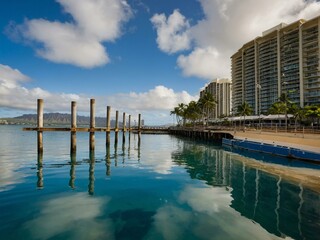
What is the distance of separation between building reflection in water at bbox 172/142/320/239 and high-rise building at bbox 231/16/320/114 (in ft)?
236

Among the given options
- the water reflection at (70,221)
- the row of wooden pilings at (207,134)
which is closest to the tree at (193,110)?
the row of wooden pilings at (207,134)

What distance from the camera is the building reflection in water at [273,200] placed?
9.05 meters

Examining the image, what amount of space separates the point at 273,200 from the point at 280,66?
11676cm

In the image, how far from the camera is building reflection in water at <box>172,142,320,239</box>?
9047mm

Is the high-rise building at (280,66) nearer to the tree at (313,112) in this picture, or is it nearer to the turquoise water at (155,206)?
the tree at (313,112)

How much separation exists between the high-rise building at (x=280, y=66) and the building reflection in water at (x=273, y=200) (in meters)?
72.0

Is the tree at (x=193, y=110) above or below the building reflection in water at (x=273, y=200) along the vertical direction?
above

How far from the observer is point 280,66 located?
113 metres

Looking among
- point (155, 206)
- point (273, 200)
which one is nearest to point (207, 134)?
point (273, 200)

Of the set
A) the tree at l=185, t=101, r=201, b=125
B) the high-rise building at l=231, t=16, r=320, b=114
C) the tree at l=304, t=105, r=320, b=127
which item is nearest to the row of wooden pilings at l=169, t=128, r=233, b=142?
the tree at l=185, t=101, r=201, b=125

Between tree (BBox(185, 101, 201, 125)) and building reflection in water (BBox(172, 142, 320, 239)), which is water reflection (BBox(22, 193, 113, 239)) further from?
tree (BBox(185, 101, 201, 125))

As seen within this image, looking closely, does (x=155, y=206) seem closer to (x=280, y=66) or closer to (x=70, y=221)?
(x=70, y=221)

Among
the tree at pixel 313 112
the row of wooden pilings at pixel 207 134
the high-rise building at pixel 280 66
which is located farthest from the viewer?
the high-rise building at pixel 280 66

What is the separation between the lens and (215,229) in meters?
8.88
